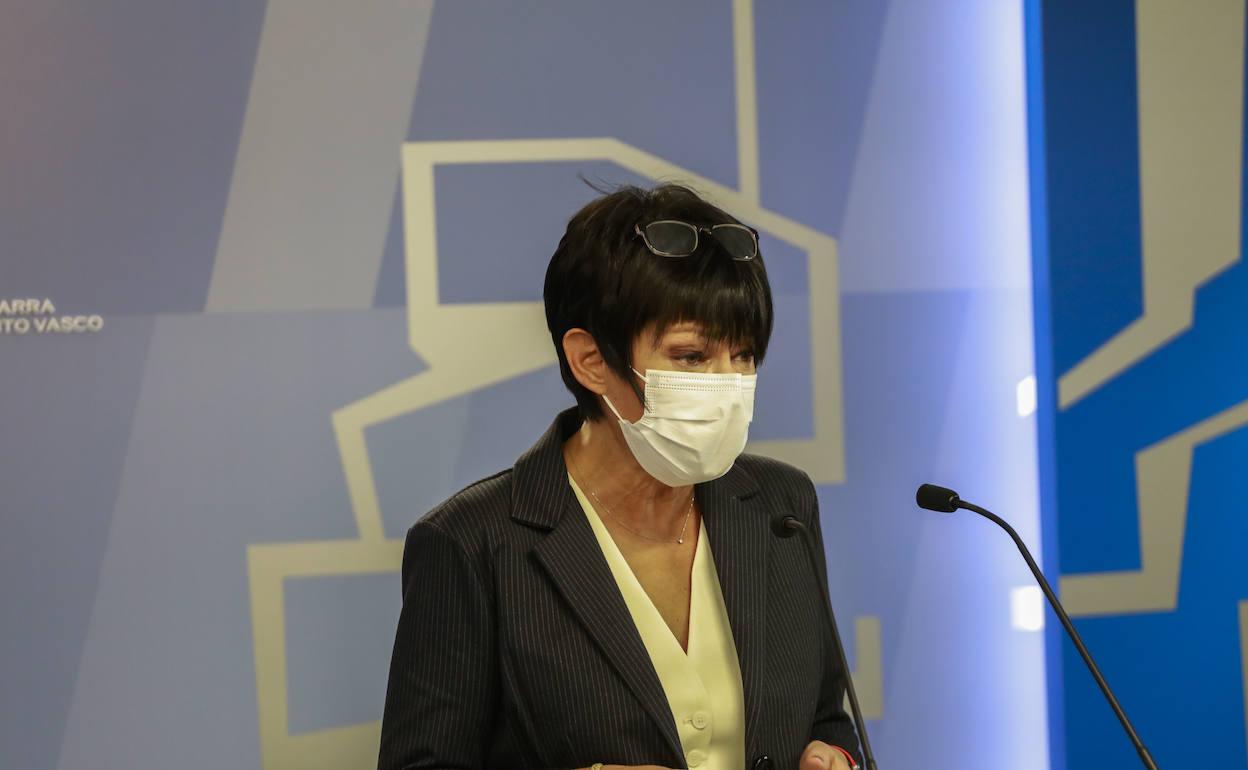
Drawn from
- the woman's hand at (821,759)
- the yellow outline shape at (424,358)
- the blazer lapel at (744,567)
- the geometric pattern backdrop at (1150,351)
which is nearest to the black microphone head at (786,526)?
the blazer lapel at (744,567)

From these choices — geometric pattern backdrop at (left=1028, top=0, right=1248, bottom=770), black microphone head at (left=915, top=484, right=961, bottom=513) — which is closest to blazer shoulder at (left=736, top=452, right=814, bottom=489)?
black microphone head at (left=915, top=484, right=961, bottom=513)

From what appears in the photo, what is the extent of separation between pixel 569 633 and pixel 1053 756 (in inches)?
72.6

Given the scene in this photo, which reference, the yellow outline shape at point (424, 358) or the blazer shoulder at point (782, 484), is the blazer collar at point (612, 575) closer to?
the blazer shoulder at point (782, 484)

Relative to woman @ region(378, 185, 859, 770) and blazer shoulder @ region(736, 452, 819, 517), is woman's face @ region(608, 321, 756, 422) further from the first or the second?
blazer shoulder @ region(736, 452, 819, 517)

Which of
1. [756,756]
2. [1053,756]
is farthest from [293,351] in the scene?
[1053,756]

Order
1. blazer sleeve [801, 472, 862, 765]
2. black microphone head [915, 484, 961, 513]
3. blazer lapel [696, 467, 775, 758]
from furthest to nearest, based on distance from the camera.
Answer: blazer sleeve [801, 472, 862, 765] < blazer lapel [696, 467, 775, 758] < black microphone head [915, 484, 961, 513]

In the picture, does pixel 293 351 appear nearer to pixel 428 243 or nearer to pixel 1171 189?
pixel 428 243

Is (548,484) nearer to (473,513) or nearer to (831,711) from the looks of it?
(473,513)

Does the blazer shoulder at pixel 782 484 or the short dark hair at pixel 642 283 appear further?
the blazer shoulder at pixel 782 484

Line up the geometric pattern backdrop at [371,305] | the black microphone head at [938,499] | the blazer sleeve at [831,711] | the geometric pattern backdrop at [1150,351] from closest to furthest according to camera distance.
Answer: the black microphone head at [938,499] < the blazer sleeve at [831,711] < the geometric pattern backdrop at [371,305] < the geometric pattern backdrop at [1150,351]

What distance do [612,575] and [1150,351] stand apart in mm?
1805

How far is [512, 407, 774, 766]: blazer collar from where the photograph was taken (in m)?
1.57

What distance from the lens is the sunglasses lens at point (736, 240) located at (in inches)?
65.5

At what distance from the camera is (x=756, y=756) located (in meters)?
1.60
